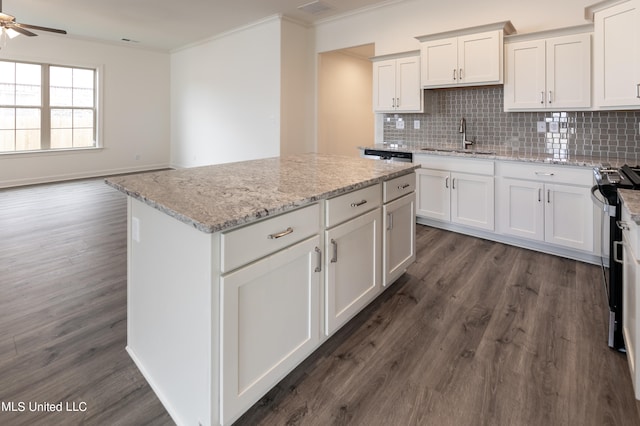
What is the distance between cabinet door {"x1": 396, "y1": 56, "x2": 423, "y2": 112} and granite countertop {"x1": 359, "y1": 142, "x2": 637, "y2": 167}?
0.53 metres

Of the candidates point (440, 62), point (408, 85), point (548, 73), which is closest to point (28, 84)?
point (408, 85)

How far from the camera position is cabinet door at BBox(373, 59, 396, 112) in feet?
15.2

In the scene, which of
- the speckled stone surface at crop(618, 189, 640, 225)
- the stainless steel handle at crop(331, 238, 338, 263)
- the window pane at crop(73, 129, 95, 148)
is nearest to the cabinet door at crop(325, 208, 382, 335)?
the stainless steel handle at crop(331, 238, 338, 263)

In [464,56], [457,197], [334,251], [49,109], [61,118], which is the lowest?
[334,251]

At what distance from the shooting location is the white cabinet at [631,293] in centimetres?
153

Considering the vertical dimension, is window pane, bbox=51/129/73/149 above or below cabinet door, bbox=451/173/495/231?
above

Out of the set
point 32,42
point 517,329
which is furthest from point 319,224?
point 32,42

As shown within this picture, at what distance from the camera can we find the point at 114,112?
769 centimetres

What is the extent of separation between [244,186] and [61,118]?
7.16 metres

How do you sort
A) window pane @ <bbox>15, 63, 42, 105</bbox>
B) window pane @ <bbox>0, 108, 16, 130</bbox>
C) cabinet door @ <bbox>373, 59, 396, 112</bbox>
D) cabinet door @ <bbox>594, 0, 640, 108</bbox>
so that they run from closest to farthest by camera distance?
cabinet door @ <bbox>594, 0, 640, 108</bbox> → cabinet door @ <bbox>373, 59, 396, 112</bbox> → window pane @ <bbox>0, 108, 16, 130</bbox> → window pane @ <bbox>15, 63, 42, 105</bbox>

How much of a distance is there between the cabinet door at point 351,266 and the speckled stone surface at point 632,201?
1.18 m

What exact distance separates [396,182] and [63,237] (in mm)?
3460

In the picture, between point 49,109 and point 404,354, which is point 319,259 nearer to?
point 404,354

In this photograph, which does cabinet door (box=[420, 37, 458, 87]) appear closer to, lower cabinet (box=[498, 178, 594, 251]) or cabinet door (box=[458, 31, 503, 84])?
cabinet door (box=[458, 31, 503, 84])
